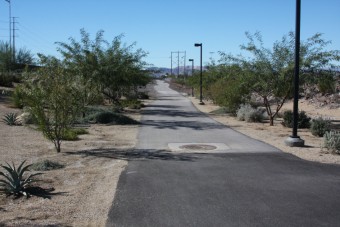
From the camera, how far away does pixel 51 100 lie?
12195 millimetres

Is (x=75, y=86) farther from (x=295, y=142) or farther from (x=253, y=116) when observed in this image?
(x=253, y=116)

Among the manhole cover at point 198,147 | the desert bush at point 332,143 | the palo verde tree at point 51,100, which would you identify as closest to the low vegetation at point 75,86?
the palo verde tree at point 51,100

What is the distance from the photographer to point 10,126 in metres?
18.4

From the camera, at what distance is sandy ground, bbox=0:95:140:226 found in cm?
635

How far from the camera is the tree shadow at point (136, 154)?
11195 mm

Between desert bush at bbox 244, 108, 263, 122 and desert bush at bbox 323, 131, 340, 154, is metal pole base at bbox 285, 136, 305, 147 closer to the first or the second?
desert bush at bbox 323, 131, 340, 154

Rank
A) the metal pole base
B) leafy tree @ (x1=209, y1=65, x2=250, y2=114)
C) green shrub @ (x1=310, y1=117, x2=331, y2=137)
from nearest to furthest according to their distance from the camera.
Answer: the metal pole base
green shrub @ (x1=310, y1=117, x2=331, y2=137)
leafy tree @ (x1=209, y1=65, x2=250, y2=114)

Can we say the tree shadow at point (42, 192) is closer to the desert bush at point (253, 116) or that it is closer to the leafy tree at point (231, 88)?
the leafy tree at point (231, 88)

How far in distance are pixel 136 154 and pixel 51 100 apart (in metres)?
2.64

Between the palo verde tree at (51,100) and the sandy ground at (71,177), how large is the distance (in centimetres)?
68

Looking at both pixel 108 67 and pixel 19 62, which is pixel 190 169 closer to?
pixel 108 67

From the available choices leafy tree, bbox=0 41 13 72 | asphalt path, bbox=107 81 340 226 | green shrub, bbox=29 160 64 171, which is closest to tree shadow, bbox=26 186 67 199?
asphalt path, bbox=107 81 340 226

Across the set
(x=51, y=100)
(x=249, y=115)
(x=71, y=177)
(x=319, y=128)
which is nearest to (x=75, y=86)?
(x=51, y=100)

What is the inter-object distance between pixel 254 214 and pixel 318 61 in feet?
48.3
